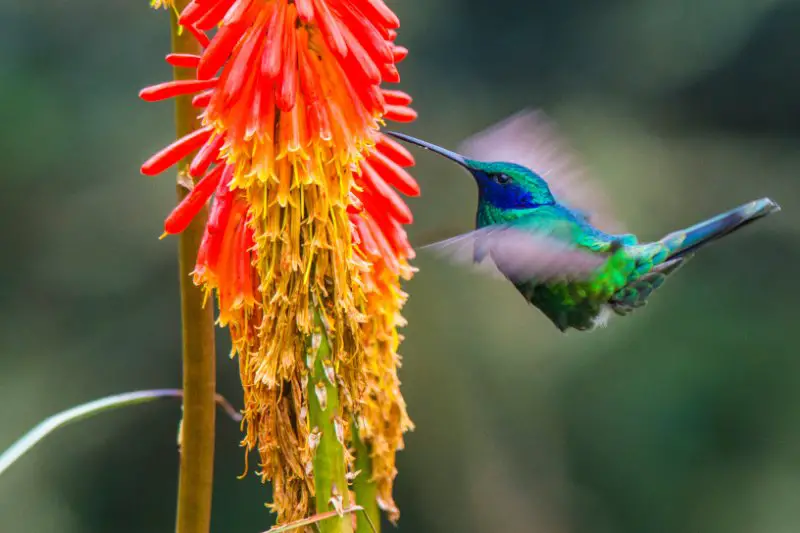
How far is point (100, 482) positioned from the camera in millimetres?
4469

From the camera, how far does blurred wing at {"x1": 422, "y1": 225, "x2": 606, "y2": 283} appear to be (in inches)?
75.7

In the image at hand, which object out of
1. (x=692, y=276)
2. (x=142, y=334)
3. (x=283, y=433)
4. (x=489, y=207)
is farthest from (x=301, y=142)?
(x=692, y=276)

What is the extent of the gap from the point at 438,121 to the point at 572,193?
257cm

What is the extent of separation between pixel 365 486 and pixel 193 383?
0.39 m

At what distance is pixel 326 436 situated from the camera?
57.3 inches

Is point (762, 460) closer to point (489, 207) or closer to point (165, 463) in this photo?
point (165, 463)

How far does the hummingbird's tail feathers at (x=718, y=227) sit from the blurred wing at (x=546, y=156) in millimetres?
156

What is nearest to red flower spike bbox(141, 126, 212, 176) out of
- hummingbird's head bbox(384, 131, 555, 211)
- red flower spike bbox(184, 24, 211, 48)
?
red flower spike bbox(184, 24, 211, 48)

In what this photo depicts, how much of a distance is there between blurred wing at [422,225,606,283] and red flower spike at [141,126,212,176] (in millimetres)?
569

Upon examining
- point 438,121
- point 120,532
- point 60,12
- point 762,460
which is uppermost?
point 60,12

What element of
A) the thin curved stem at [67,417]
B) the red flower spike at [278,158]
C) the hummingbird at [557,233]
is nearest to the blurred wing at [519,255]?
the hummingbird at [557,233]

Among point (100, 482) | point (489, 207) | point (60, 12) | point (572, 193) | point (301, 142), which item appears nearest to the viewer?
point (301, 142)

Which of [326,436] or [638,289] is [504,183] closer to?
[638,289]

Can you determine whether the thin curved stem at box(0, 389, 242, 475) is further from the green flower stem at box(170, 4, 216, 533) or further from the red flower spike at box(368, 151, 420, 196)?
the red flower spike at box(368, 151, 420, 196)
